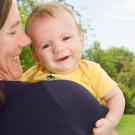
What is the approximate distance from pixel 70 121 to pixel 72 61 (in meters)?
0.46

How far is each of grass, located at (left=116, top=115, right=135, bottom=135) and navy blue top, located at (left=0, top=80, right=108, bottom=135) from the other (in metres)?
15.5

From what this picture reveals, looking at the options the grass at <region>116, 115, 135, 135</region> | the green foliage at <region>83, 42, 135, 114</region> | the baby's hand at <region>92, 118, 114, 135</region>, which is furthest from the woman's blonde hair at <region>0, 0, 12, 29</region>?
the green foliage at <region>83, 42, 135, 114</region>

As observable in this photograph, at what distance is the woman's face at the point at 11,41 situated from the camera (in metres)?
2.38

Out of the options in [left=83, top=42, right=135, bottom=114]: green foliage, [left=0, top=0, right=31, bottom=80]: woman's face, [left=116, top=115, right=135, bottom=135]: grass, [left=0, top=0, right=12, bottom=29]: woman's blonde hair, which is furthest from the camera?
[left=83, top=42, right=135, bottom=114]: green foliage

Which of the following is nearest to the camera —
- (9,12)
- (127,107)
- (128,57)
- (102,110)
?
(102,110)

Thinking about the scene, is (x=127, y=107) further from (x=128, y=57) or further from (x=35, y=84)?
(x=35, y=84)

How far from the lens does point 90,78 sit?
2.46 m

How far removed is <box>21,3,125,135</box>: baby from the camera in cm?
241

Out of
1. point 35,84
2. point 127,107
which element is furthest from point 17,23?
point 127,107

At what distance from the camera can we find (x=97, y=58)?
20.6 m

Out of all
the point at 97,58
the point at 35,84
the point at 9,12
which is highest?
the point at 9,12

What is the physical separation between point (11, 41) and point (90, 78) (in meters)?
0.36

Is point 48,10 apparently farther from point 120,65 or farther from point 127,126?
point 120,65

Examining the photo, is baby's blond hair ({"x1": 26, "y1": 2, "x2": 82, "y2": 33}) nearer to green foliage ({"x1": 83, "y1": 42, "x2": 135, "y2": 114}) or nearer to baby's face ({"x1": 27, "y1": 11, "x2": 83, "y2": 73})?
baby's face ({"x1": 27, "y1": 11, "x2": 83, "y2": 73})
